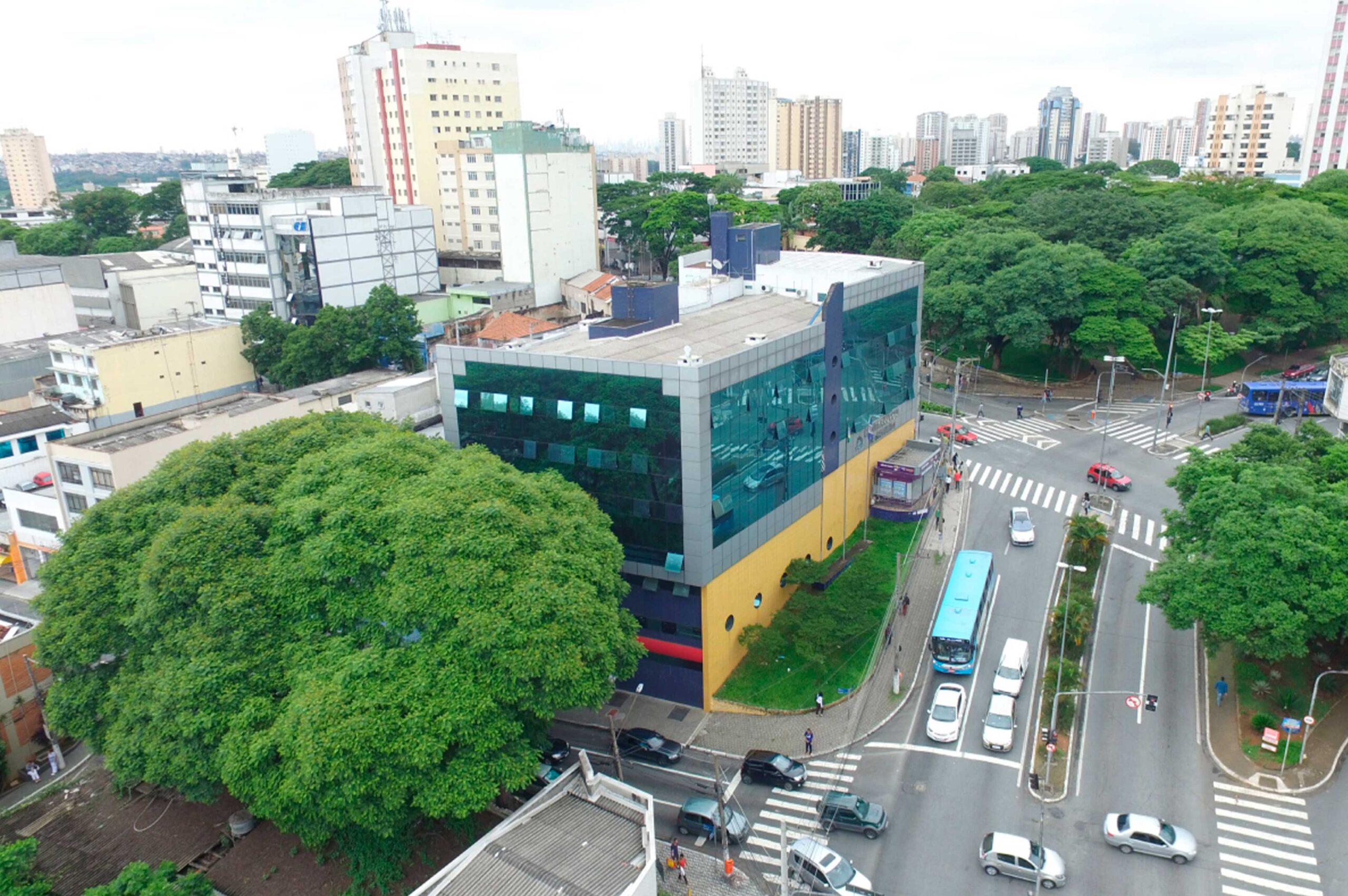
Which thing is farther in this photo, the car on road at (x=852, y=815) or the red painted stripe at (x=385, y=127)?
the red painted stripe at (x=385, y=127)

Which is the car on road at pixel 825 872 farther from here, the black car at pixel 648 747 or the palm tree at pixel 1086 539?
the palm tree at pixel 1086 539

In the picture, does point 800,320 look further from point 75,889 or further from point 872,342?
point 75,889

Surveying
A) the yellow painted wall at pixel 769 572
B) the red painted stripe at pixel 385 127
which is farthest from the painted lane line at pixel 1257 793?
the red painted stripe at pixel 385 127

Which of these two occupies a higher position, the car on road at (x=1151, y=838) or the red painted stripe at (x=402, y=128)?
the red painted stripe at (x=402, y=128)

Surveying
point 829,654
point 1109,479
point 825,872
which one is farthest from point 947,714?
point 1109,479

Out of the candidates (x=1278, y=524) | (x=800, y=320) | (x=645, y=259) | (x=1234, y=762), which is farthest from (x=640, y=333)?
(x=645, y=259)

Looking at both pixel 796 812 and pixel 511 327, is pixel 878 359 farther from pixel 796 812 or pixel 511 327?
pixel 511 327
